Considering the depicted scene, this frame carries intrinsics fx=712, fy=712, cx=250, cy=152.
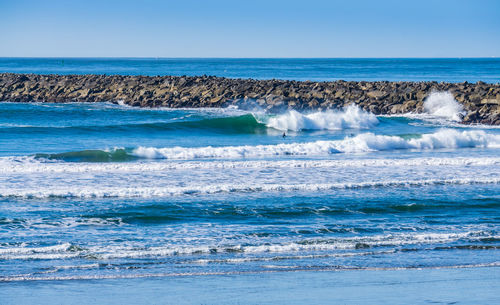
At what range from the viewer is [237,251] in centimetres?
942

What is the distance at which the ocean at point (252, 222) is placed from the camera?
311 inches

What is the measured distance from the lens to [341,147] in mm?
21000

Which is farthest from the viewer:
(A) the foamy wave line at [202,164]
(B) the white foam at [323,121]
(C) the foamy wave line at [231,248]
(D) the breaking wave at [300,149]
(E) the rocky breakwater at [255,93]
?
(E) the rocky breakwater at [255,93]

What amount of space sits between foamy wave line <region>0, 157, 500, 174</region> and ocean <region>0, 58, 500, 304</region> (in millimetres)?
53

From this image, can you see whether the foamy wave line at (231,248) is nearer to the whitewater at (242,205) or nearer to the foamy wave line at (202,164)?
the whitewater at (242,205)

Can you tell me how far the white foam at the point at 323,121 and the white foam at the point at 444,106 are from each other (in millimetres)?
3803

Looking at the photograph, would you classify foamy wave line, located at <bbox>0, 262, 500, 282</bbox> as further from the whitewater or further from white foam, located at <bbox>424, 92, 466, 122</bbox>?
white foam, located at <bbox>424, 92, 466, 122</bbox>

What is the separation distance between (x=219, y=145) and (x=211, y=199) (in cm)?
987

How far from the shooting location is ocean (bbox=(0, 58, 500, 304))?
25.9 ft

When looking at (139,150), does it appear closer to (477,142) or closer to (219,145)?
(219,145)

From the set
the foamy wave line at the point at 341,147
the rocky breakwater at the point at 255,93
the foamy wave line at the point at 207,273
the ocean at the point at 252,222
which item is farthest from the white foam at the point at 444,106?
the foamy wave line at the point at 207,273

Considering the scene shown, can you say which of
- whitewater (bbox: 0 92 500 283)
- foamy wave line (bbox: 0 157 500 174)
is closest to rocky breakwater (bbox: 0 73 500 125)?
whitewater (bbox: 0 92 500 283)

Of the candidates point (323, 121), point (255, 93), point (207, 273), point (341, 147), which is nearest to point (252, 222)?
point (207, 273)

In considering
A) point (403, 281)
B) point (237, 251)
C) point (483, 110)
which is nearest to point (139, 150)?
point (237, 251)
